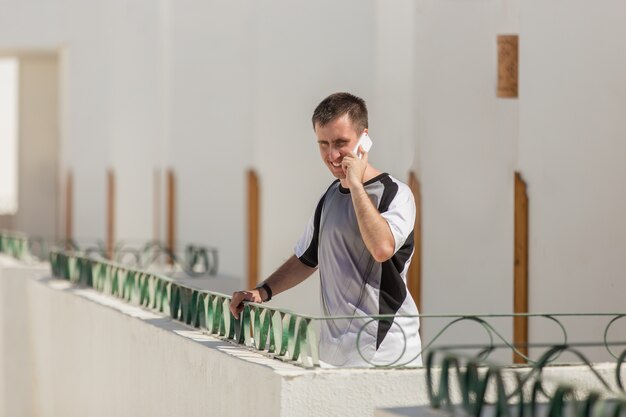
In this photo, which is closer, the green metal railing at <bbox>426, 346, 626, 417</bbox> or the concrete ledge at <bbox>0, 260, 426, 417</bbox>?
the green metal railing at <bbox>426, 346, 626, 417</bbox>

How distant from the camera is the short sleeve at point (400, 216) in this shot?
5086mm

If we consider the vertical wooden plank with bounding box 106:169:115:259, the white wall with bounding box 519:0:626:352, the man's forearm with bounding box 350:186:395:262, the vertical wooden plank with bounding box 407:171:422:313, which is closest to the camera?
the man's forearm with bounding box 350:186:395:262

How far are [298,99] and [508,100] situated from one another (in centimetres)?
294

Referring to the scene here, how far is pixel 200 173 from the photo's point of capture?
52.3 feet

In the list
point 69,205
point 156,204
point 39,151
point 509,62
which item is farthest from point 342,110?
point 39,151

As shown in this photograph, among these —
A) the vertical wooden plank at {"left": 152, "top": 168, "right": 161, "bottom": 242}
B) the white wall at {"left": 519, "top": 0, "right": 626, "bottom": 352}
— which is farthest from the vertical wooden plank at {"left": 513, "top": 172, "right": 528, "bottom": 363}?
the vertical wooden plank at {"left": 152, "top": 168, "right": 161, "bottom": 242}

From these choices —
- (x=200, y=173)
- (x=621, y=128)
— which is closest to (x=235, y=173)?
(x=200, y=173)

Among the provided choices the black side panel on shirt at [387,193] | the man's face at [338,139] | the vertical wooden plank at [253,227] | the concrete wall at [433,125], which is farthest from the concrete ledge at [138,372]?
the vertical wooden plank at [253,227]

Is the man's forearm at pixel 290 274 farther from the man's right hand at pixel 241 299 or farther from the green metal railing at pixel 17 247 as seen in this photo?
the green metal railing at pixel 17 247

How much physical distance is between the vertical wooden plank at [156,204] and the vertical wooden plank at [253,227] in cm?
354

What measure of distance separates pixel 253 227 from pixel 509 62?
5.38 m

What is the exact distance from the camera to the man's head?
207 inches

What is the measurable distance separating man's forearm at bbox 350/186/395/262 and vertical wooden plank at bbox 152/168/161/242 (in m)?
12.7

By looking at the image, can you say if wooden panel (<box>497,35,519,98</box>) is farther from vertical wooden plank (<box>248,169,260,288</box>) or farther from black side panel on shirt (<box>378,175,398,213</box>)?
vertical wooden plank (<box>248,169,260,288</box>)
